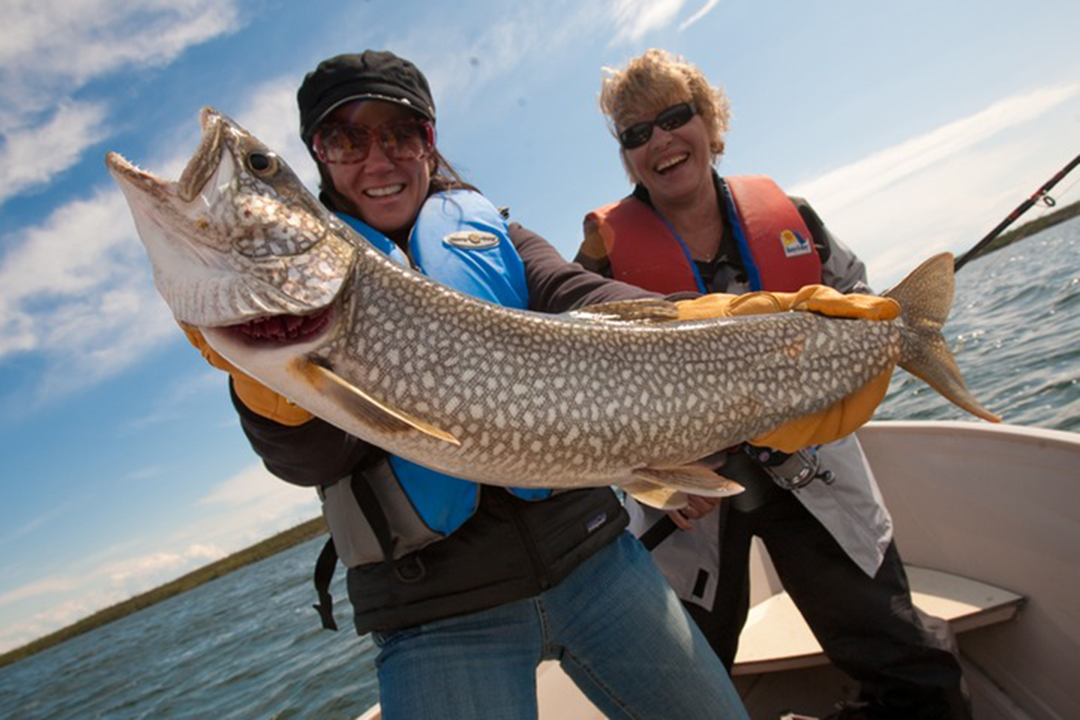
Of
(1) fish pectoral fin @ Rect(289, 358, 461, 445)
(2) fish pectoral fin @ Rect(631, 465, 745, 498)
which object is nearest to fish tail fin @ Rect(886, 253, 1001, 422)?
(2) fish pectoral fin @ Rect(631, 465, 745, 498)

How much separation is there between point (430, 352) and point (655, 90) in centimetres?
281

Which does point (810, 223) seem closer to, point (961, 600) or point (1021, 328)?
point (961, 600)

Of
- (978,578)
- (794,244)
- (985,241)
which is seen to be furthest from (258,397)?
(985,241)

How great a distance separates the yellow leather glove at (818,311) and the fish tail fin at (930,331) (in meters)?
0.14

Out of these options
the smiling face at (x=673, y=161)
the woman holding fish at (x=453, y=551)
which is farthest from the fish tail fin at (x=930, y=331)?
the smiling face at (x=673, y=161)

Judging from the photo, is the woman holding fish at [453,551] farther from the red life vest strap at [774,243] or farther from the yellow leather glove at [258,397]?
the red life vest strap at [774,243]

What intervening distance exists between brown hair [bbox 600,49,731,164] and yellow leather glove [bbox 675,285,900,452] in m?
1.73

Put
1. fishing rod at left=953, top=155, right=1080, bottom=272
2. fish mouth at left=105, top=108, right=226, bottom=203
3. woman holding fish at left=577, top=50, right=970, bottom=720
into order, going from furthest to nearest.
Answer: fishing rod at left=953, top=155, right=1080, bottom=272, woman holding fish at left=577, top=50, right=970, bottom=720, fish mouth at left=105, top=108, right=226, bottom=203

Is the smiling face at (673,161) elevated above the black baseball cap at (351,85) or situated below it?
below

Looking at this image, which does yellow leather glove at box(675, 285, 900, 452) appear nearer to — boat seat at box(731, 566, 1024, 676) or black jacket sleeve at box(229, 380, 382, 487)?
black jacket sleeve at box(229, 380, 382, 487)

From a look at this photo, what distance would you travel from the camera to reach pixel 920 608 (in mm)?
4641

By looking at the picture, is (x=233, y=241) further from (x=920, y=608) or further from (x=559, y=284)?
(x=920, y=608)

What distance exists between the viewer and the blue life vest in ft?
8.62

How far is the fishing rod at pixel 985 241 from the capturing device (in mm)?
4113
